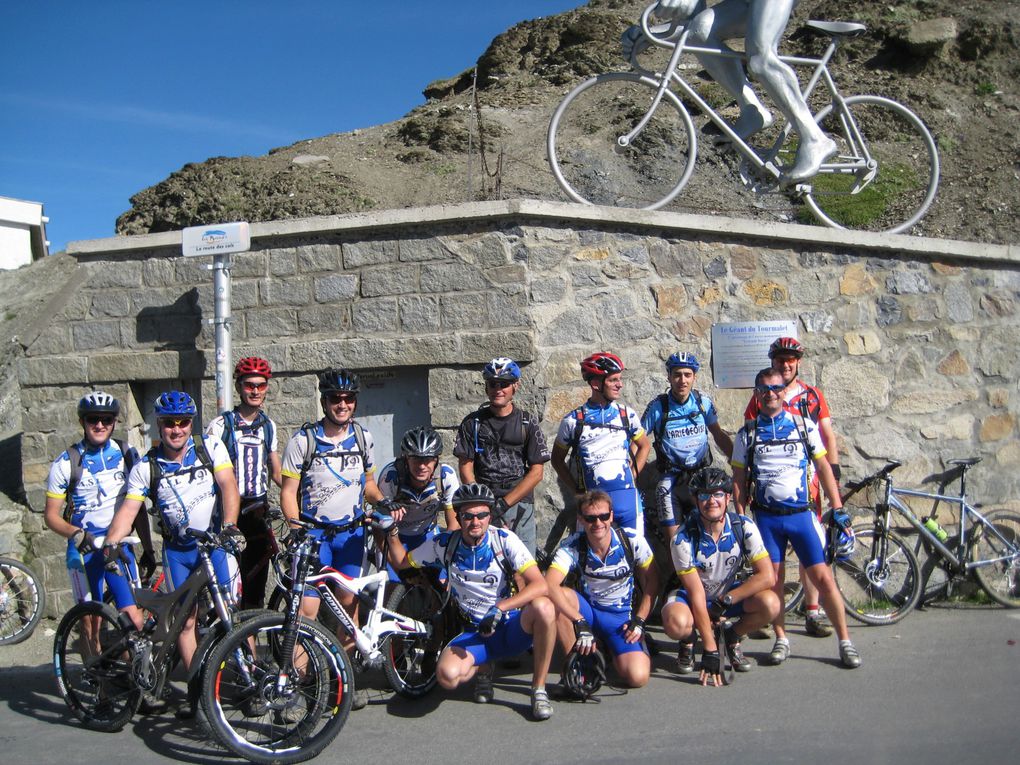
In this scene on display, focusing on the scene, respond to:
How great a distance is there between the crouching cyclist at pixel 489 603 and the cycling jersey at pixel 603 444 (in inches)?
39.6

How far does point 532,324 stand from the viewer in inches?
252

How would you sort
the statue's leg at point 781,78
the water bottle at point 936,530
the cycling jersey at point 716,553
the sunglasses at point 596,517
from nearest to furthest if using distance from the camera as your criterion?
the sunglasses at point 596,517
the cycling jersey at point 716,553
the water bottle at point 936,530
the statue's leg at point 781,78

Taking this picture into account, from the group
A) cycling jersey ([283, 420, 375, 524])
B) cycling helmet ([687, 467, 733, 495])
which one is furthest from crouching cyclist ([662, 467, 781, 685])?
cycling jersey ([283, 420, 375, 524])

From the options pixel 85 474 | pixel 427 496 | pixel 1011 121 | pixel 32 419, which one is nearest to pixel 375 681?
pixel 427 496

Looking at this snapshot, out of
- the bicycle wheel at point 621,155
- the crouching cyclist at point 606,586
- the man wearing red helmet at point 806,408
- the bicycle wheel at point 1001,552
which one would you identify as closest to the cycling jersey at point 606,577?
the crouching cyclist at point 606,586

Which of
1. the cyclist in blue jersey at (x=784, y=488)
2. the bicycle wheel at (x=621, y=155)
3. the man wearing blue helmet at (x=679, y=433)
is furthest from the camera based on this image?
the bicycle wheel at (x=621, y=155)

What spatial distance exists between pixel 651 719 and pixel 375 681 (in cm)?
177

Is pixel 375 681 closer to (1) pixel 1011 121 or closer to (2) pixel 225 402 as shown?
(2) pixel 225 402

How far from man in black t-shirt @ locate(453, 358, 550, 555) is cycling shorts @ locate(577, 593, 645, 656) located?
85 centimetres

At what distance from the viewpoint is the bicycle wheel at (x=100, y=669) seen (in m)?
4.59

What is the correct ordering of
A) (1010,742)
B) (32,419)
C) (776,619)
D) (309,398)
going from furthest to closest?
(32,419) < (309,398) < (776,619) < (1010,742)

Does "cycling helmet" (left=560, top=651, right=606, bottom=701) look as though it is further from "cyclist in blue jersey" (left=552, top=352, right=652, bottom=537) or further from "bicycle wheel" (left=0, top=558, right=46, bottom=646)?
"bicycle wheel" (left=0, top=558, right=46, bottom=646)

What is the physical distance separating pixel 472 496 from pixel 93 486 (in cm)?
224

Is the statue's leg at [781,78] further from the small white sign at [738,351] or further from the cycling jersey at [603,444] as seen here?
the cycling jersey at [603,444]
